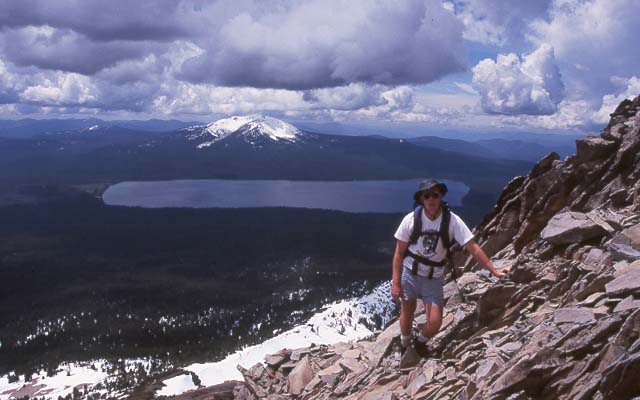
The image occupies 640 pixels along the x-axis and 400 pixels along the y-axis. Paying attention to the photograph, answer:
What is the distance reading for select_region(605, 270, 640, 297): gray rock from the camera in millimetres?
13149

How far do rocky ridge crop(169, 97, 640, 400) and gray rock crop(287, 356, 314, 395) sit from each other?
9cm

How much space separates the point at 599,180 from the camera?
90.5 feet

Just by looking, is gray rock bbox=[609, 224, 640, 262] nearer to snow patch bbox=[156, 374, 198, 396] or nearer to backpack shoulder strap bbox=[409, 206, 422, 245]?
backpack shoulder strap bbox=[409, 206, 422, 245]

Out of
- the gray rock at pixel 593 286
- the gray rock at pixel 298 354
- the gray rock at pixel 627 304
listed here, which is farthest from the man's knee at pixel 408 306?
the gray rock at pixel 298 354

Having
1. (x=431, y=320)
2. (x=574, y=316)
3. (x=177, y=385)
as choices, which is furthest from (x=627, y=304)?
(x=177, y=385)

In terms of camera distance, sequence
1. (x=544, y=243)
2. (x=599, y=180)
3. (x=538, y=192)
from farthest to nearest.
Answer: (x=538, y=192) → (x=599, y=180) → (x=544, y=243)

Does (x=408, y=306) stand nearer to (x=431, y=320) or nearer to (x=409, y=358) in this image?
(x=431, y=320)

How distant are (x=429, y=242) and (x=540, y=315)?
199 inches

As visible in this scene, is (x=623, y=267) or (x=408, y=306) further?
(x=408, y=306)

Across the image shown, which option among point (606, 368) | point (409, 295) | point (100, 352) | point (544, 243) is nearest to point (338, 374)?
point (409, 295)

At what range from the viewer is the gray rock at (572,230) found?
64.7 feet

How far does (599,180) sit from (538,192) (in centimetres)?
462

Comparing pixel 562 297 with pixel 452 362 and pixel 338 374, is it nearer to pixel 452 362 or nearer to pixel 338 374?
pixel 452 362

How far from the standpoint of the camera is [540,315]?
17.0 meters
